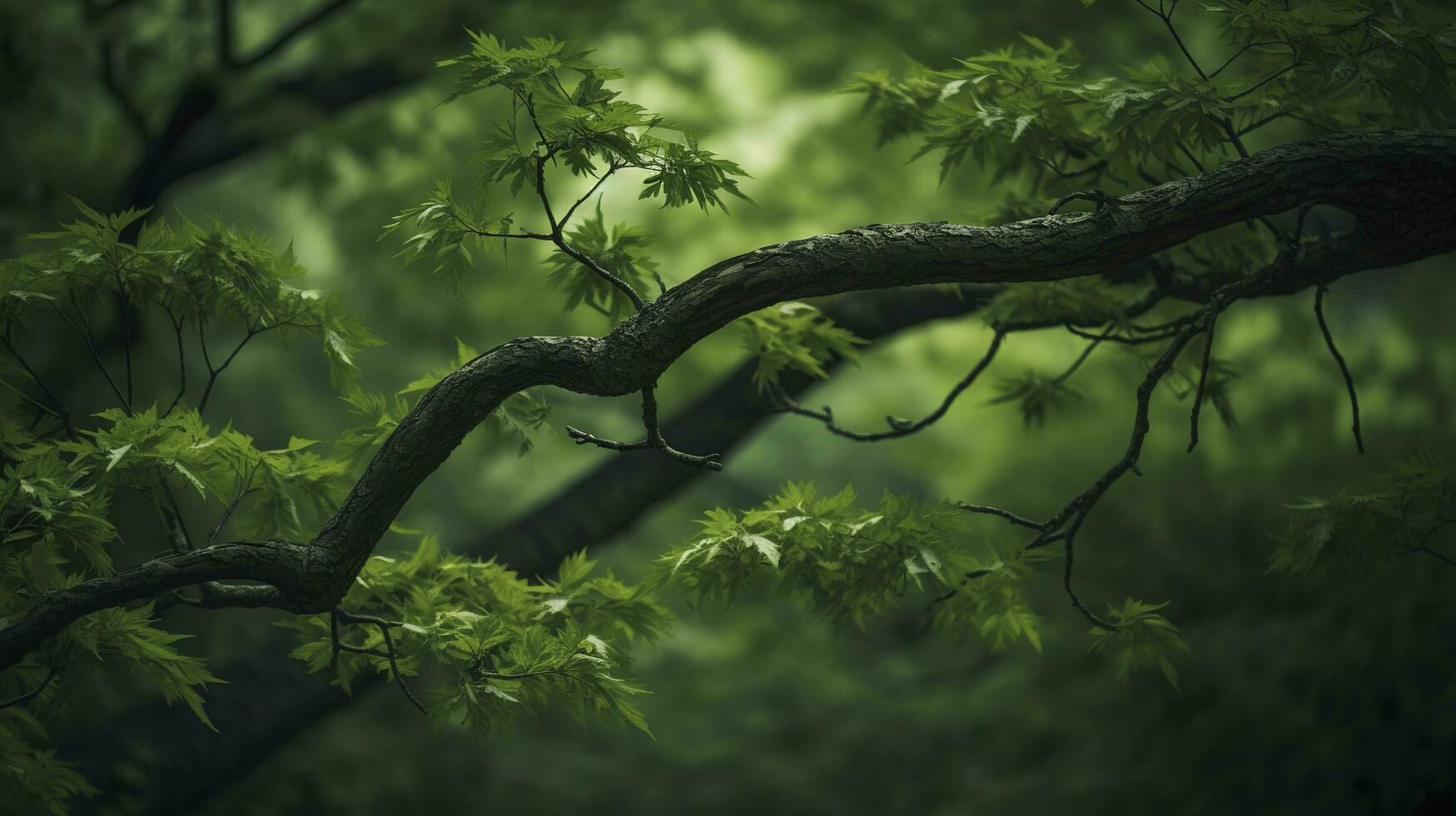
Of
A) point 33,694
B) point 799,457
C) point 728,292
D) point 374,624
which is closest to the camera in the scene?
point 728,292

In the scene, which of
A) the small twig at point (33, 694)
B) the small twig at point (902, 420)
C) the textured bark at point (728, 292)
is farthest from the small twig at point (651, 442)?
the small twig at point (33, 694)

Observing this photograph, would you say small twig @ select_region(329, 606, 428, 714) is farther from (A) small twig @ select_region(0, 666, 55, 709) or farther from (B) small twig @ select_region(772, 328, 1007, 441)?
(B) small twig @ select_region(772, 328, 1007, 441)

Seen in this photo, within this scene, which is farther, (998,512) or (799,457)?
(799,457)

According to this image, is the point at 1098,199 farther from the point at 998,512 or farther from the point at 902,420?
the point at 902,420

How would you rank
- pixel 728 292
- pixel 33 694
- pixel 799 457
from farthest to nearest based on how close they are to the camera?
pixel 799 457
pixel 33 694
pixel 728 292

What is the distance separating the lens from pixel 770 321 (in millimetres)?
2840

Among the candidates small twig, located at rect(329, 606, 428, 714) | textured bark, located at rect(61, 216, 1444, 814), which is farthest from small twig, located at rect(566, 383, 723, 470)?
textured bark, located at rect(61, 216, 1444, 814)

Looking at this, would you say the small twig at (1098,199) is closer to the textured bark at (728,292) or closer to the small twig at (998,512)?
the textured bark at (728,292)

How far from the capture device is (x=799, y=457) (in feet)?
25.8

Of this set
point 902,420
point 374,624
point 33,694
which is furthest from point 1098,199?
point 33,694

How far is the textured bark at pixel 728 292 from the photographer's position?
2.06m

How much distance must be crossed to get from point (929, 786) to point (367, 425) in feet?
16.0

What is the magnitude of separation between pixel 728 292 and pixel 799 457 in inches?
231

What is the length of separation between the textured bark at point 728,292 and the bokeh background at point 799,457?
1.69 m
